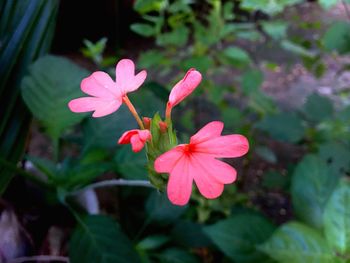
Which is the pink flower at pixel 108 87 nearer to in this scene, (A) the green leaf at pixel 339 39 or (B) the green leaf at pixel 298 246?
(B) the green leaf at pixel 298 246

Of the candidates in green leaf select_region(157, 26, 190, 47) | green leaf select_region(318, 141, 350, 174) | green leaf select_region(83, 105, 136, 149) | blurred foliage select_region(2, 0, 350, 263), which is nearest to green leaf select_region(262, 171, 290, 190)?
blurred foliage select_region(2, 0, 350, 263)

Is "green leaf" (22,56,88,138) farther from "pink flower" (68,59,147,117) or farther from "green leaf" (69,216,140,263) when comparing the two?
"pink flower" (68,59,147,117)

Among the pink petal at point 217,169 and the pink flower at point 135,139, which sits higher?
the pink flower at point 135,139

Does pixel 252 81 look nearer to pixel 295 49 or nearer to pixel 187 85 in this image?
pixel 295 49

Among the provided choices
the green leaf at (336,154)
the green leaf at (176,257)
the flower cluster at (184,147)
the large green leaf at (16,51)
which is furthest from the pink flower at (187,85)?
the green leaf at (336,154)

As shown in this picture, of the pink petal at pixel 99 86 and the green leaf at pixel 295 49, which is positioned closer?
the pink petal at pixel 99 86

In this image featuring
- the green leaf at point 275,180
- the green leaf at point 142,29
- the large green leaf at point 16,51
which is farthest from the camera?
the green leaf at point 275,180

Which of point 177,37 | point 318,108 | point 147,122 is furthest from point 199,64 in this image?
point 147,122
